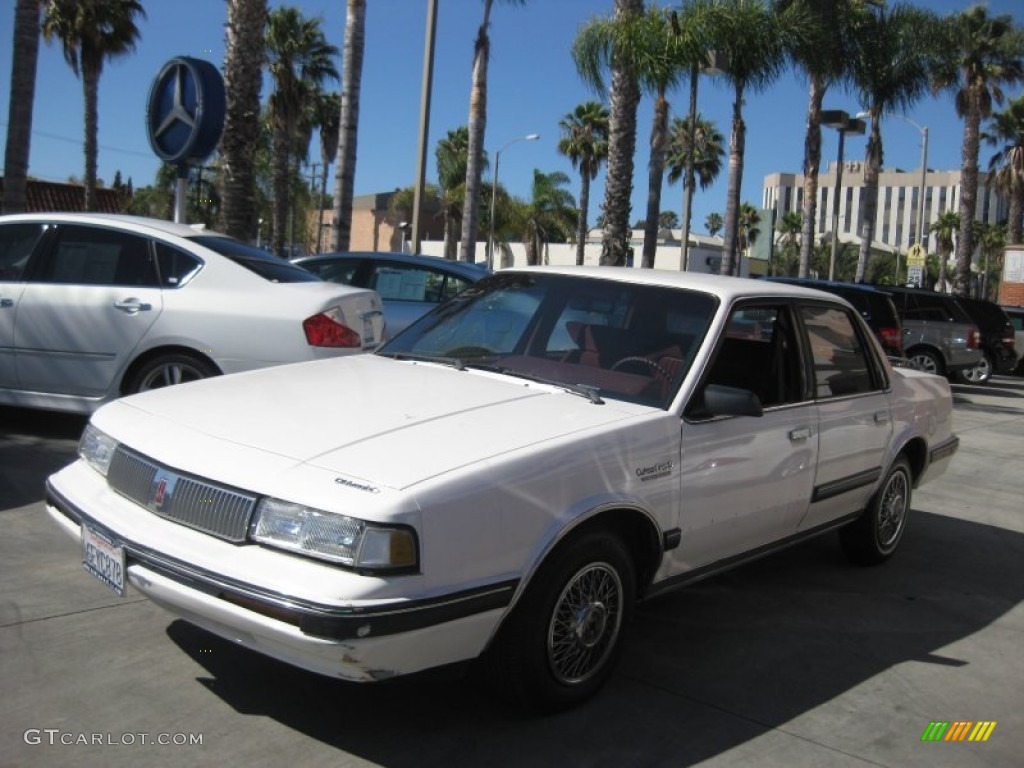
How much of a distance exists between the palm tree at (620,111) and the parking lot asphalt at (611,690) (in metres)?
12.1

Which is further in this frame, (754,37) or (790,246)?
(790,246)

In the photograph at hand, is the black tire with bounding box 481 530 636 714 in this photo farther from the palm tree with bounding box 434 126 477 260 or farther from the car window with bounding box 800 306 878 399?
the palm tree with bounding box 434 126 477 260

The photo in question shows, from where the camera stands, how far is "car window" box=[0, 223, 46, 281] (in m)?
7.36

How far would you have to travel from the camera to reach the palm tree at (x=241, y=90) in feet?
43.1

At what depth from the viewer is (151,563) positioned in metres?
3.35

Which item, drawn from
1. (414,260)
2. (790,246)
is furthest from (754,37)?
(790,246)

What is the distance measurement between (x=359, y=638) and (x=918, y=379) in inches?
177

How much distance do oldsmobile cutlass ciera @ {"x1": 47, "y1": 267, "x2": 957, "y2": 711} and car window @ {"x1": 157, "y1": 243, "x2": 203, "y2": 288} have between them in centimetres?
274

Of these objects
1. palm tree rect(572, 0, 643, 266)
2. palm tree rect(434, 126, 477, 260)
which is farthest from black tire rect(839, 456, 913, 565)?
palm tree rect(434, 126, 477, 260)

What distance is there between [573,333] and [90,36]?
34.9 metres

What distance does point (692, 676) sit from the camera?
4.23 meters

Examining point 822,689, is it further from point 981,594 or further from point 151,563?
point 151,563

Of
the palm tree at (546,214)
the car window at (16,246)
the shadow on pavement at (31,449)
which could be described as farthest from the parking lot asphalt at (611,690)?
the palm tree at (546,214)

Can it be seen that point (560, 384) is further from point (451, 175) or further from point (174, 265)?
point (451, 175)
